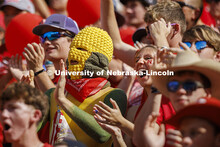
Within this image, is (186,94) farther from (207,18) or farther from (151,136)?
(207,18)

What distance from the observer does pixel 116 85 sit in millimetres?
5527

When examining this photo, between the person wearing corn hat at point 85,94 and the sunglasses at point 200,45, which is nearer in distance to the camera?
the person wearing corn hat at point 85,94

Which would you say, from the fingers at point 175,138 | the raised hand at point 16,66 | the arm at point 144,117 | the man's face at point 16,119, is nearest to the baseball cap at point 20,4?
the raised hand at point 16,66

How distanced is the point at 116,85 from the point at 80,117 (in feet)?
5.18

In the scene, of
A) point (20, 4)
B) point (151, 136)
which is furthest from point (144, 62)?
point (20, 4)

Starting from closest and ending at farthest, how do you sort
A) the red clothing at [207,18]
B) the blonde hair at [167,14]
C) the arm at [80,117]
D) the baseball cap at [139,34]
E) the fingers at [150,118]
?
the fingers at [150,118] < the arm at [80,117] < the blonde hair at [167,14] < the baseball cap at [139,34] < the red clothing at [207,18]

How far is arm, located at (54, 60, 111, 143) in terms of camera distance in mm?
3922

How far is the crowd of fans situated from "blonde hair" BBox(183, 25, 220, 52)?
0.03 feet

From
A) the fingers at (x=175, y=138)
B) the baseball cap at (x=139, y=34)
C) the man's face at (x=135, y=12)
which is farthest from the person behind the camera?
the man's face at (x=135, y=12)

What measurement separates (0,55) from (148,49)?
3191 millimetres

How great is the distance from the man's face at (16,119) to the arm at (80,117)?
21.3 inches

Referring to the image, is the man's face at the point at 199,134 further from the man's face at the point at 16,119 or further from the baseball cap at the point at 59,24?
the baseball cap at the point at 59,24

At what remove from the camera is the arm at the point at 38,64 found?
4785 millimetres

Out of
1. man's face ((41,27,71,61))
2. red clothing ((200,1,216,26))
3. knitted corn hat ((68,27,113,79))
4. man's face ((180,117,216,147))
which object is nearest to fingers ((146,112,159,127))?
man's face ((180,117,216,147))
